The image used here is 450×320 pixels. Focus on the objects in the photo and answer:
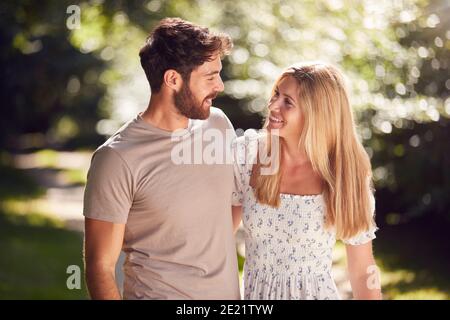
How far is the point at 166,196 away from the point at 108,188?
255mm

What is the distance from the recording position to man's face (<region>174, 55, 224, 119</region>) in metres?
3.64

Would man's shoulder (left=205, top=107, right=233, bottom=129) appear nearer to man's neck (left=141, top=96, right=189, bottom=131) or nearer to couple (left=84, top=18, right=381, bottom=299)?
couple (left=84, top=18, right=381, bottom=299)

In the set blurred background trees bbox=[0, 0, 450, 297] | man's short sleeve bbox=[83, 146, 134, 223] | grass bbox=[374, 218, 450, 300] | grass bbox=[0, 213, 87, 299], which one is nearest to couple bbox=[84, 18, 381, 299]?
man's short sleeve bbox=[83, 146, 134, 223]

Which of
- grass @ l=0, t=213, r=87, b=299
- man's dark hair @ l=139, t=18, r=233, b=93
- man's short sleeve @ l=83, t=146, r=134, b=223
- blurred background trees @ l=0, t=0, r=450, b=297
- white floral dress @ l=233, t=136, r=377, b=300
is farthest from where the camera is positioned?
grass @ l=0, t=213, r=87, b=299

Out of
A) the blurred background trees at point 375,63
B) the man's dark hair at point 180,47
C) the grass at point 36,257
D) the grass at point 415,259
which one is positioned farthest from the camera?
the grass at point 36,257

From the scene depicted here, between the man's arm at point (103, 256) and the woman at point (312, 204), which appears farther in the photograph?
the woman at point (312, 204)

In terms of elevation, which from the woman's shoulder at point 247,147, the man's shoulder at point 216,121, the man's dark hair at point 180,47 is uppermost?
the man's dark hair at point 180,47

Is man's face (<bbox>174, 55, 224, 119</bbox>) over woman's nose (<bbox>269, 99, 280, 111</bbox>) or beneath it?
over

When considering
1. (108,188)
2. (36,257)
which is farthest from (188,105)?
(36,257)

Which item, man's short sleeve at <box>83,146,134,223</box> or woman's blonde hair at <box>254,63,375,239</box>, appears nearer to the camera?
man's short sleeve at <box>83,146,134,223</box>

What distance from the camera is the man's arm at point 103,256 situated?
11.1 ft

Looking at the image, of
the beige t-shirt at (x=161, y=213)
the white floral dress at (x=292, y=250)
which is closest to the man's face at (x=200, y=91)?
the beige t-shirt at (x=161, y=213)

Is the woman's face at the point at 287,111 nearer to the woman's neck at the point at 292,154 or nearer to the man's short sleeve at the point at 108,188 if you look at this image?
the woman's neck at the point at 292,154
